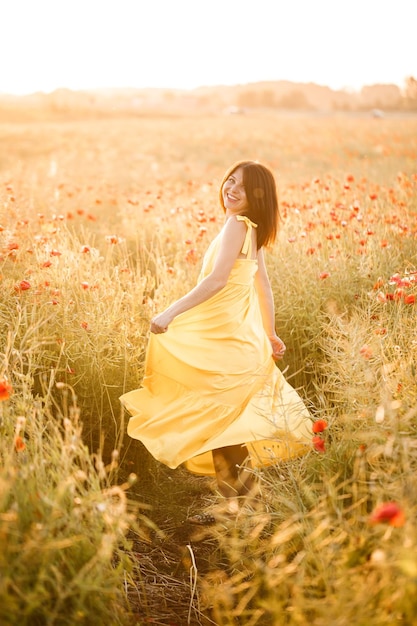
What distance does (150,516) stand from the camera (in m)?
2.99

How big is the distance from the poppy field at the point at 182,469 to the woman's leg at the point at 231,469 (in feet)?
0.33

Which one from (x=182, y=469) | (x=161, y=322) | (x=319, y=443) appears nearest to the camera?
(x=319, y=443)

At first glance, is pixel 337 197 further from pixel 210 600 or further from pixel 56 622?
pixel 56 622

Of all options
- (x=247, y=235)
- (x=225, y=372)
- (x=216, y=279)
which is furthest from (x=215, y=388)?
(x=247, y=235)

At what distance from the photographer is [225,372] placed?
9.19 ft

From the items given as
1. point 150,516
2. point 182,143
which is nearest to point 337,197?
point 150,516

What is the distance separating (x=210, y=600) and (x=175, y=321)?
132 cm

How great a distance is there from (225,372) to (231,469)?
1.54ft

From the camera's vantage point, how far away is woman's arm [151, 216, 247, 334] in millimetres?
2762

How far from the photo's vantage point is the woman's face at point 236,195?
299 cm

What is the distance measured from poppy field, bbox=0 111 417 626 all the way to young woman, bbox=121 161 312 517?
0.18 metres

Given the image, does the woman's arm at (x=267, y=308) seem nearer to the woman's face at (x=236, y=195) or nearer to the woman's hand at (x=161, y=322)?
the woman's face at (x=236, y=195)

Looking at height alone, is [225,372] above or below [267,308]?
below

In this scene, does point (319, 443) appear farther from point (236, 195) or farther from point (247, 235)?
point (236, 195)
